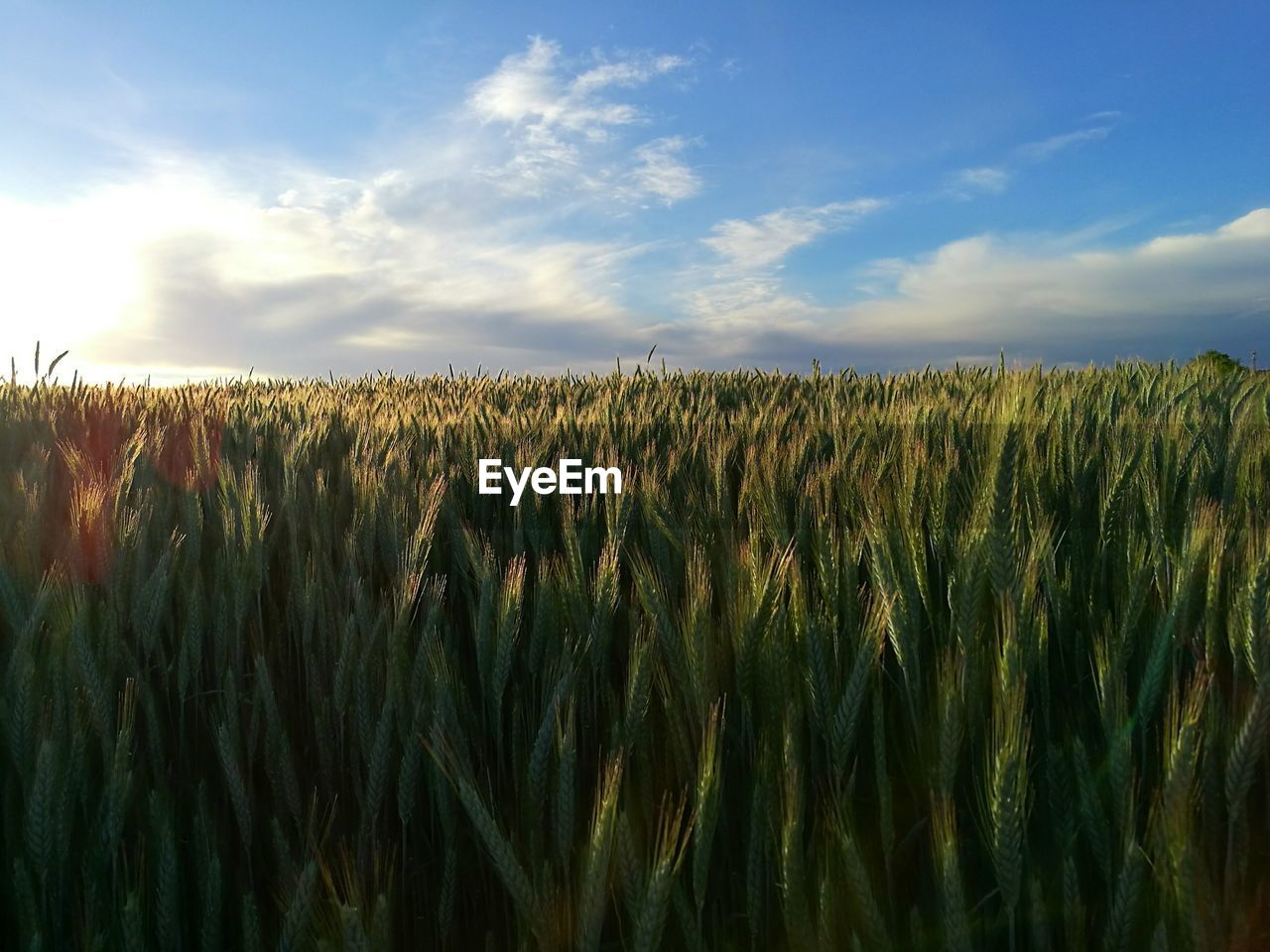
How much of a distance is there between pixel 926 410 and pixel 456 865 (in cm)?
236

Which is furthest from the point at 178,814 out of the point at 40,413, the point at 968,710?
the point at 40,413

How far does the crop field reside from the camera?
928 millimetres

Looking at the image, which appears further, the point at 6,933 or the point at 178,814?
the point at 178,814

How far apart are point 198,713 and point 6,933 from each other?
377 millimetres

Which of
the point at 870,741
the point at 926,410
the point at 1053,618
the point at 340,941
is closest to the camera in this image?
the point at 340,941

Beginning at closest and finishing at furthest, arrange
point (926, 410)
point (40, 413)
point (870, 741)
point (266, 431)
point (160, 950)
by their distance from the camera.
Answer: point (160, 950) < point (870, 741) < point (926, 410) < point (266, 431) < point (40, 413)

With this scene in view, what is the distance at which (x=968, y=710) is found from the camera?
1.07 m

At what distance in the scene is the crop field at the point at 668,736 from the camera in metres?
0.93

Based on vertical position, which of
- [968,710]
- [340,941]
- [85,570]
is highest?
[85,570]

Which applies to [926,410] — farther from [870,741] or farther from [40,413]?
[40,413]

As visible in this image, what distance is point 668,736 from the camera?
1.19m

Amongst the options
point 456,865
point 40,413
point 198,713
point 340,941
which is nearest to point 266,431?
point 40,413

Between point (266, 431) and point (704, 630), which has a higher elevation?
point (266, 431)

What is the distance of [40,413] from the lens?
3719 millimetres
